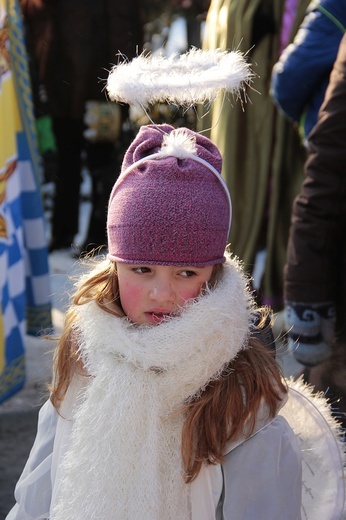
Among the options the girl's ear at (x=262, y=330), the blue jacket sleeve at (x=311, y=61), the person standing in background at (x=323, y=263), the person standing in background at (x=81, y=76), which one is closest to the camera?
the girl's ear at (x=262, y=330)

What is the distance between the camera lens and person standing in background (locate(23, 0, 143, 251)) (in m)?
5.18

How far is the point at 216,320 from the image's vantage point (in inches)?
67.2

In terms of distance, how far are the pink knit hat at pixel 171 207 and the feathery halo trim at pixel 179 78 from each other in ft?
0.31

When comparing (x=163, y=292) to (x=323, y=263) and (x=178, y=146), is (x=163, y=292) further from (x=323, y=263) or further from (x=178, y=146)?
(x=323, y=263)

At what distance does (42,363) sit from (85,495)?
2.55 metres

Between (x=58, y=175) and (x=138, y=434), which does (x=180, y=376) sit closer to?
(x=138, y=434)

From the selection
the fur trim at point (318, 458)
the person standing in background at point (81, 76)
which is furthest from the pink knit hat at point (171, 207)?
the person standing in background at point (81, 76)

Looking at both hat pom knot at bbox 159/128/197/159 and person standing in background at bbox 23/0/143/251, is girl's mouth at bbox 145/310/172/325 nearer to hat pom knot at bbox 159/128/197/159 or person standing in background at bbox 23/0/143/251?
hat pom knot at bbox 159/128/197/159

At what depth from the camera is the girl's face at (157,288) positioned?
1.73m

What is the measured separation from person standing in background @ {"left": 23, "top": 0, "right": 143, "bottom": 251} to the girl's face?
11.6ft

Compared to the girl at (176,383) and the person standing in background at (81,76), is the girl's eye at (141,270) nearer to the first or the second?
the girl at (176,383)

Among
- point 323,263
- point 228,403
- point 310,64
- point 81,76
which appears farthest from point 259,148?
point 228,403

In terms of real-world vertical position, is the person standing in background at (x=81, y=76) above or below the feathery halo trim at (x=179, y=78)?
below

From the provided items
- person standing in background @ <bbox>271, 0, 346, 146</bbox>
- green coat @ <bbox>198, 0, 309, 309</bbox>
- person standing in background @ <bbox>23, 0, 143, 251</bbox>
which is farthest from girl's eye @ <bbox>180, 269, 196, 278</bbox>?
person standing in background @ <bbox>23, 0, 143, 251</bbox>
